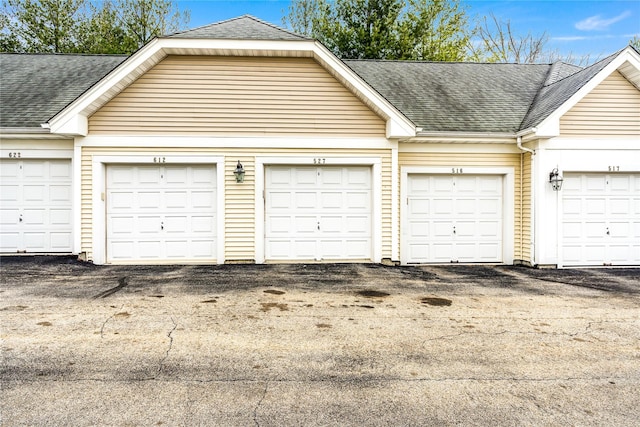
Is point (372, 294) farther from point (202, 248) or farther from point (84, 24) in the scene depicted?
point (84, 24)

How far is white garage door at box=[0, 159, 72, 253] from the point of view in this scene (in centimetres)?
961

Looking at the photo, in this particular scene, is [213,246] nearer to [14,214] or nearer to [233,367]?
[14,214]

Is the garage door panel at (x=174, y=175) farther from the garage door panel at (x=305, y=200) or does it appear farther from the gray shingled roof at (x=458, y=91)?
the gray shingled roof at (x=458, y=91)

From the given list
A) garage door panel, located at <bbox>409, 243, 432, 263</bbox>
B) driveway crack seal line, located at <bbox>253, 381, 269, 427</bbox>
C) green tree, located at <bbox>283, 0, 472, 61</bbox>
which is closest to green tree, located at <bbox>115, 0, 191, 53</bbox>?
green tree, located at <bbox>283, 0, 472, 61</bbox>

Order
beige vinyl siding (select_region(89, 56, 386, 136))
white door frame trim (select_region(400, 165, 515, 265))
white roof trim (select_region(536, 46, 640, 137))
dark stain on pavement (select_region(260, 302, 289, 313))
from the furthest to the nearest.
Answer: white door frame trim (select_region(400, 165, 515, 265)), beige vinyl siding (select_region(89, 56, 386, 136)), white roof trim (select_region(536, 46, 640, 137)), dark stain on pavement (select_region(260, 302, 289, 313))

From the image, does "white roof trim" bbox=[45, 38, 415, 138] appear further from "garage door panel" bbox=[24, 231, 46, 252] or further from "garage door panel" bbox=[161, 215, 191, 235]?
"garage door panel" bbox=[24, 231, 46, 252]

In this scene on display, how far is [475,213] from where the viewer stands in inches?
400

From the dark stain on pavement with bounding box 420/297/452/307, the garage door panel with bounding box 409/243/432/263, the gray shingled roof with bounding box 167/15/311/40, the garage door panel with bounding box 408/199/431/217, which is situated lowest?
the dark stain on pavement with bounding box 420/297/452/307

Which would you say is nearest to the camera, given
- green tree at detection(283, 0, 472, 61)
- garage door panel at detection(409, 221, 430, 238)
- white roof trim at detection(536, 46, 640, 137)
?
white roof trim at detection(536, 46, 640, 137)

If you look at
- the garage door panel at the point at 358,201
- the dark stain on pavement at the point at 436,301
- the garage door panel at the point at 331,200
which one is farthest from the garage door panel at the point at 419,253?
the dark stain on pavement at the point at 436,301

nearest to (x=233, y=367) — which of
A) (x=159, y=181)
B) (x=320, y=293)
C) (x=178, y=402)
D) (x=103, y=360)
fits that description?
(x=178, y=402)

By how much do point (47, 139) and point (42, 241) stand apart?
2.50 metres

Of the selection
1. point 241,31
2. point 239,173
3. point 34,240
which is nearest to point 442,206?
point 239,173

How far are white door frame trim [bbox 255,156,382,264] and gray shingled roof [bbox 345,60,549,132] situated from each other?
1735 millimetres
